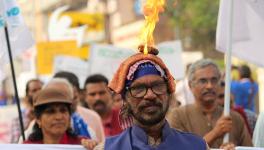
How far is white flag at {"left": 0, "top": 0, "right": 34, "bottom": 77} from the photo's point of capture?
6.81 meters

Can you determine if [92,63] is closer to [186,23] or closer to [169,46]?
[169,46]

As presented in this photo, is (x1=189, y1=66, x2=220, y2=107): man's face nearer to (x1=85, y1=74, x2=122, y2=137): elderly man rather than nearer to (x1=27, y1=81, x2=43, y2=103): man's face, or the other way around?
(x1=85, y1=74, x2=122, y2=137): elderly man

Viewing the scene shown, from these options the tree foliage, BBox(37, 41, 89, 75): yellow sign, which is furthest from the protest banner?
the tree foliage

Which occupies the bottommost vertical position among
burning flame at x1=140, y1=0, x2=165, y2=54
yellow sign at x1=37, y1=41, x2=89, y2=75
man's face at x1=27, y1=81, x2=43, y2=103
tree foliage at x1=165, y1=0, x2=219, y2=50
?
man's face at x1=27, y1=81, x2=43, y2=103

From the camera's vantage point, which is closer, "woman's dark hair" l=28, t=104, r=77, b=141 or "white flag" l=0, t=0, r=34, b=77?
"woman's dark hair" l=28, t=104, r=77, b=141

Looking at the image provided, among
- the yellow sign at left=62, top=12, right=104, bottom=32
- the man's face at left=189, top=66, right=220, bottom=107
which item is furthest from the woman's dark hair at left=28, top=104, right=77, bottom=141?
the yellow sign at left=62, top=12, right=104, bottom=32

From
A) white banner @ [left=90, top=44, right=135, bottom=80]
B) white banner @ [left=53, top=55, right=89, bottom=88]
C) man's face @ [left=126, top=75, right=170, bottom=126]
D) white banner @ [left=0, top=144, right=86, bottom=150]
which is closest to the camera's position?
man's face @ [left=126, top=75, right=170, bottom=126]

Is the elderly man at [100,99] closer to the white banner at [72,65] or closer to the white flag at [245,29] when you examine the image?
the white flag at [245,29]

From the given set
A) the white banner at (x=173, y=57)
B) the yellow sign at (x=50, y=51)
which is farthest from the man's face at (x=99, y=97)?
the yellow sign at (x=50, y=51)

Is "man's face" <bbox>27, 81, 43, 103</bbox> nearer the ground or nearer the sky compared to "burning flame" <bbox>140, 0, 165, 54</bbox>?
nearer the ground

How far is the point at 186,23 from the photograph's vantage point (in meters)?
39.7

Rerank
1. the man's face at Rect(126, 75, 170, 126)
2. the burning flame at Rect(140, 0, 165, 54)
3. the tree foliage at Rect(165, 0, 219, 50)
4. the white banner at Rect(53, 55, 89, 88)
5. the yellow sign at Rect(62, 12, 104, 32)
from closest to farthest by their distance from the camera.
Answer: the man's face at Rect(126, 75, 170, 126) → the burning flame at Rect(140, 0, 165, 54) → the white banner at Rect(53, 55, 89, 88) → the yellow sign at Rect(62, 12, 104, 32) → the tree foliage at Rect(165, 0, 219, 50)

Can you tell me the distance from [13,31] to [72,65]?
5.69 metres

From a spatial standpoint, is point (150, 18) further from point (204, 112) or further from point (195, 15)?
point (195, 15)
